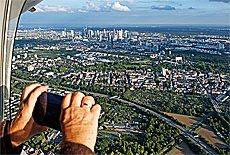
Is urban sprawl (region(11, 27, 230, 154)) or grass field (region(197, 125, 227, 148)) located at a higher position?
urban sprawl (region(11, 27, 230, 154))

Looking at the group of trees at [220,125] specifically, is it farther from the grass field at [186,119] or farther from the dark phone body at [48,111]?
the dark phone body at [48,111]

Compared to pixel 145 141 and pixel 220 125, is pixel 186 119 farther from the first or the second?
pixel 145 141

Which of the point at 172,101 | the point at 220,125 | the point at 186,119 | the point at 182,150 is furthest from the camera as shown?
the point at 172,101

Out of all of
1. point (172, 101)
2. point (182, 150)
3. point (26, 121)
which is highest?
point (26, 121)

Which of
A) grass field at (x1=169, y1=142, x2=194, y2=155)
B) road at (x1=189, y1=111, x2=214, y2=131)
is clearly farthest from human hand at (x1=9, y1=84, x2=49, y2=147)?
road at (x1=189, y1=111, x2=214, y2=131)

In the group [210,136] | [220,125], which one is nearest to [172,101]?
[220,125]

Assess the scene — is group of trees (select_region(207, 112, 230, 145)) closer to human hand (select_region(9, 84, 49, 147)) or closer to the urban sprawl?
the urban sprawl

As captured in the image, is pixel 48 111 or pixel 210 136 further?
pixel 210 136
